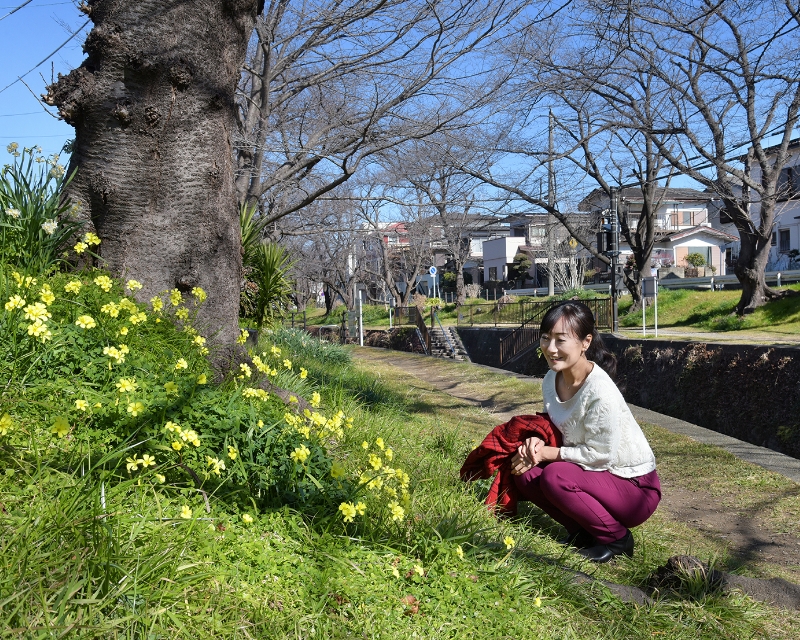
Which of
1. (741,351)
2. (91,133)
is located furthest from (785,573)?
(741,351)

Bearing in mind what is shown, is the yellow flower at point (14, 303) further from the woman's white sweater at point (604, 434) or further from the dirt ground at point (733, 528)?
the dirt ground at point (733, 528)

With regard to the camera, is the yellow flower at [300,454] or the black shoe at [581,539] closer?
the yellow flower at [300,454]

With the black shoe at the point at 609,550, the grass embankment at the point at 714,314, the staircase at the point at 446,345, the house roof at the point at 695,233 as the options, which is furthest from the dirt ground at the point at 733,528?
the house roof at the point at 695,233

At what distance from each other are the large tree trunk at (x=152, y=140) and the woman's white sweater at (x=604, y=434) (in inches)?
83.8

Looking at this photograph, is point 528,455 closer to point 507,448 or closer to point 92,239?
point 507,448

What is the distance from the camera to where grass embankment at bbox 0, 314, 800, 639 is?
6.29 feet

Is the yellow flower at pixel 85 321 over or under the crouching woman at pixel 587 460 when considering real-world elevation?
over

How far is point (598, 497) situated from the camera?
3.46 m

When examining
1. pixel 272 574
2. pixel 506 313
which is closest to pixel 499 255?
pixel 506 313

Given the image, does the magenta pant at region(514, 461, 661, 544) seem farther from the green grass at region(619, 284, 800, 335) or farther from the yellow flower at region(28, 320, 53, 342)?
the green grass at region(619, 284, 800, 335)

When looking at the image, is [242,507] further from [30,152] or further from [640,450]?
[30,152]

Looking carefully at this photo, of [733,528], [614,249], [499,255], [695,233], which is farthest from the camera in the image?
→ [499,255]

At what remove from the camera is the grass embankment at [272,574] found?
192 centimetres

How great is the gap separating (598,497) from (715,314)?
20.3 m
